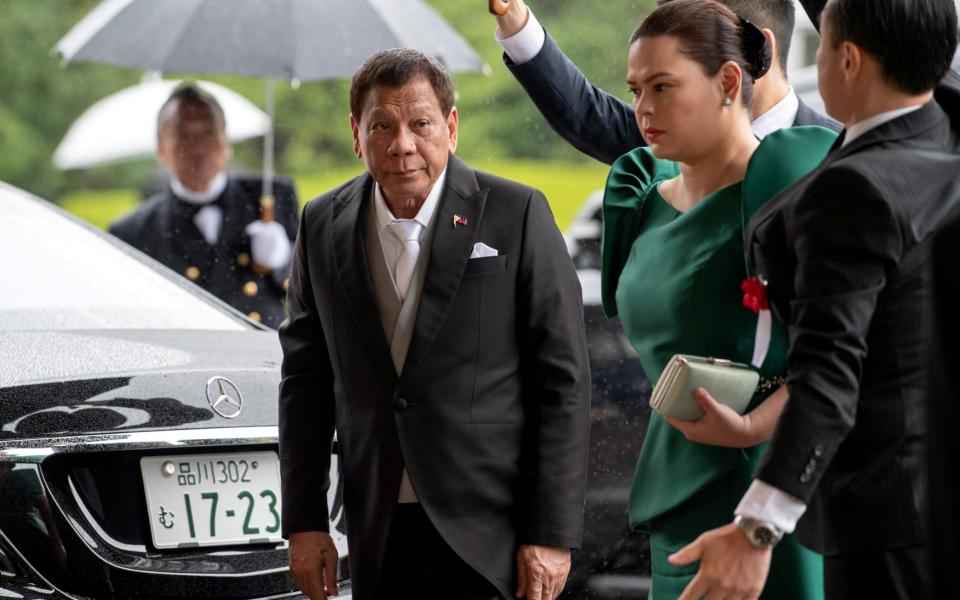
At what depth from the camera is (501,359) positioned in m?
2.66

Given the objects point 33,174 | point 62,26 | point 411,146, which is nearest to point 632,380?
point 411,146

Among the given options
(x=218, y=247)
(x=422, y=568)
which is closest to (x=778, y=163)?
(x=422, y=568)

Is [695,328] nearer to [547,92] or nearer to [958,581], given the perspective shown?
[547,92]

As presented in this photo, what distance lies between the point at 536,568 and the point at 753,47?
94 cm

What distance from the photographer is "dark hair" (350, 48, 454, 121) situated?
8.82 feet

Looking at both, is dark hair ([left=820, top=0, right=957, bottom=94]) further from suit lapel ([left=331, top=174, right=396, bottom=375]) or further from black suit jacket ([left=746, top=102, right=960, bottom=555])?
suit lapel ([left=331, top=174, right=396, bottom=375])

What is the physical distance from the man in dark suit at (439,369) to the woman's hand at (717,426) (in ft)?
1.53

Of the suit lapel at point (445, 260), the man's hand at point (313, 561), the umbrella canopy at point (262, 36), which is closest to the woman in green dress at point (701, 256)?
the suit lapel at point (445, 260)

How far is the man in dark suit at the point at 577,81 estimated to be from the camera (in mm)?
2902

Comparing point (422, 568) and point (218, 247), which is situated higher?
point (422, 568)

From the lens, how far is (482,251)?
268cm

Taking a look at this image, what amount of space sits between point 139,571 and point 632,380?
1.88 metres

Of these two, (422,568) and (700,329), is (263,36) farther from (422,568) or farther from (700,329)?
(700,329)

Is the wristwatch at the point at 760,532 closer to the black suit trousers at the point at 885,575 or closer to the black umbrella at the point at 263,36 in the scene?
the black suit trousers at the point at 885,575
